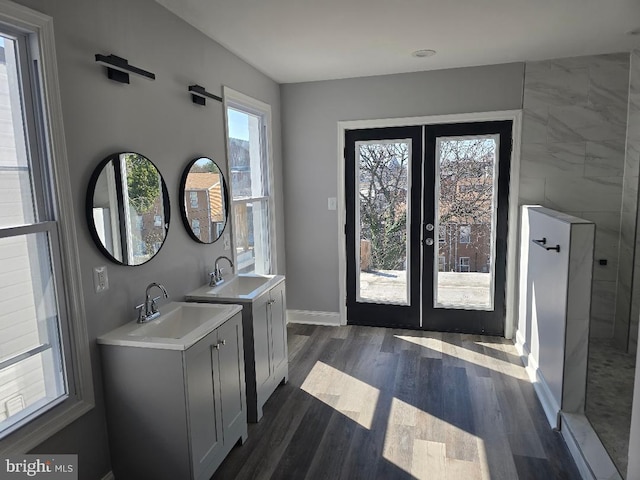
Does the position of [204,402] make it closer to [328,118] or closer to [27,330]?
[27,330]

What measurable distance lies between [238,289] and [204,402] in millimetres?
1167

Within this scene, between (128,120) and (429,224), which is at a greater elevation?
(128,120)

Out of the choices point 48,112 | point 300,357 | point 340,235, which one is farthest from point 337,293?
point 48,112

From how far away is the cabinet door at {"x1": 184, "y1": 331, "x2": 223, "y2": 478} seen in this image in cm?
198

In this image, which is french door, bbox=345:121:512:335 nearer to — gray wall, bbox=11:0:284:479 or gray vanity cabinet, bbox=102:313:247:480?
gray wall, bbox=11:0:284:479

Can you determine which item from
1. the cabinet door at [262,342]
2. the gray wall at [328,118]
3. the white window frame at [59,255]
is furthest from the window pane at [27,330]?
the gray wall at [328,118]

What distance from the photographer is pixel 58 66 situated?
182 centimetres

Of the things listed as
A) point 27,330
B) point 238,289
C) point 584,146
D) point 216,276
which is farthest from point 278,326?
point 584,146

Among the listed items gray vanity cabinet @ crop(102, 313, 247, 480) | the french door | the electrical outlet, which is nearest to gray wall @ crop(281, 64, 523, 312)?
the french door

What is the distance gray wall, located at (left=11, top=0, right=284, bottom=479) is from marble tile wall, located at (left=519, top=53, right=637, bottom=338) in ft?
8.79

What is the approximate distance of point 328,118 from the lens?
4258mm

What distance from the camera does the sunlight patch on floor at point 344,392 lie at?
2.82 m

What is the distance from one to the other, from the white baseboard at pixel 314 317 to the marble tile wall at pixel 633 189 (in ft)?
8.51

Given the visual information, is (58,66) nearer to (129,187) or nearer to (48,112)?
(48,112)
